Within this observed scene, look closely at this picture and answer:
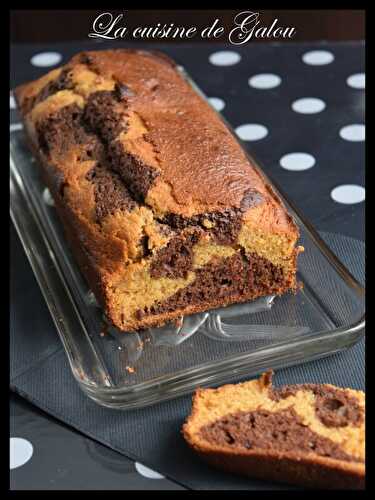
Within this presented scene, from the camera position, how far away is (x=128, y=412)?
253 cm

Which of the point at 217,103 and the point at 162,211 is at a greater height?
the point at 217,103

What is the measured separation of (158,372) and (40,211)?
3.37 feet

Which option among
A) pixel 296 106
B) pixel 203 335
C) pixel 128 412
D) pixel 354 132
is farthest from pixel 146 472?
pixel 296 106

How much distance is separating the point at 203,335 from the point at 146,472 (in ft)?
1.78

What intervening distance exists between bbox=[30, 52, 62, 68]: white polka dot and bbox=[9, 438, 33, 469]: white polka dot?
92.5 inches

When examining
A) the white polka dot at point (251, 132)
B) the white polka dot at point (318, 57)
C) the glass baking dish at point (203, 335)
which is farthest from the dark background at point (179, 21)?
the glass baking dish at point (203, 335)

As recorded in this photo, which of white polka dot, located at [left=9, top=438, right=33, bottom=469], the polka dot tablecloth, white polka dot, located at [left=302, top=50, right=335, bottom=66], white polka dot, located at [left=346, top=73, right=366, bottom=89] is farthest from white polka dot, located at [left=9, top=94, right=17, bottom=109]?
white polka dot, located at [left=9, top=438, right=33, bottom=469]

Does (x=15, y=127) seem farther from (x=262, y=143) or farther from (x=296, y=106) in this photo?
(x=296, y=106)

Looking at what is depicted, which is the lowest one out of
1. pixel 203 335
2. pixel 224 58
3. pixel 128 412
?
pixel 128 412

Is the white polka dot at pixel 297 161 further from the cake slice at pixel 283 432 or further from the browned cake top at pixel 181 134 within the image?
the cake slice at pixel 283 432

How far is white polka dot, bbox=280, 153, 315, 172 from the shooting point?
11.6 ft

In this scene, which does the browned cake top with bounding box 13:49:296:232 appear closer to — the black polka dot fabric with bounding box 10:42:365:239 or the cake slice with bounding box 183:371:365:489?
the black polka dot fabric with bounding box 10:42:365:239

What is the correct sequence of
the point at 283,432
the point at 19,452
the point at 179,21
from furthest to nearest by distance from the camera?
the point at 179,21
the point at 19,452
the point at 283,432
